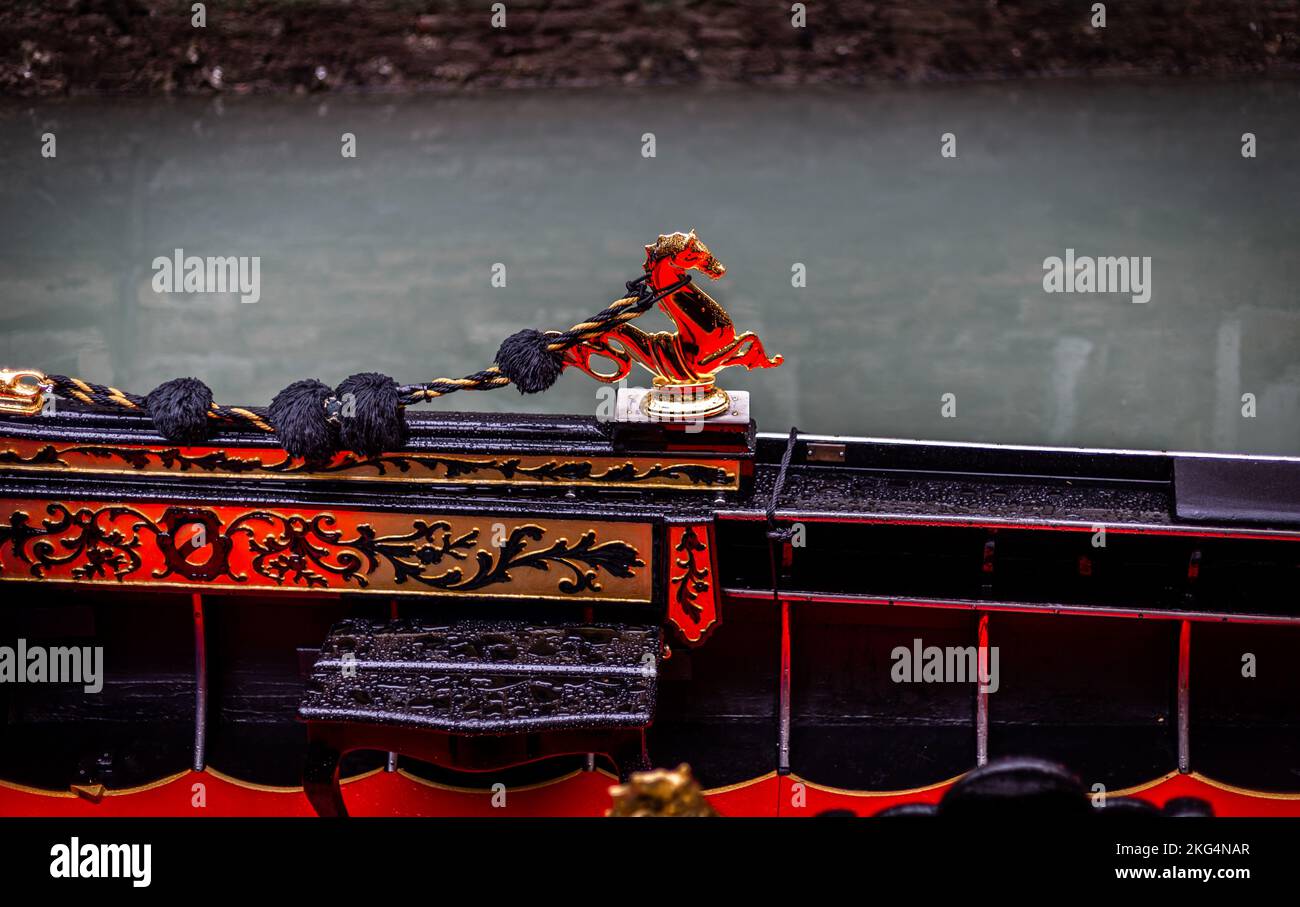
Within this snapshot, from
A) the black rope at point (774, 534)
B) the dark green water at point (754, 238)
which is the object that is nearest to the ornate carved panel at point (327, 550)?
the black rope at point (774, 534)

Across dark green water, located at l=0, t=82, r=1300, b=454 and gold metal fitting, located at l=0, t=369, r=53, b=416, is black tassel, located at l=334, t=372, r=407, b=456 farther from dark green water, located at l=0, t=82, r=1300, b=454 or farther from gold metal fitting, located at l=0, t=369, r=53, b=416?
dark green water, located at l=0, t=82, r=1300, b=454

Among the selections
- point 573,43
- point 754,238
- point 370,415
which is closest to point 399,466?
point 370,415

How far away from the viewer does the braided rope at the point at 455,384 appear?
324 centimetres

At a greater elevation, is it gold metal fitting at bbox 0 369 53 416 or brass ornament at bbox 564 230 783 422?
brass ornament at bbox 564 230 783 422

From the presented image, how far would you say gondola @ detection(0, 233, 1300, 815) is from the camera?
3207 millimetres

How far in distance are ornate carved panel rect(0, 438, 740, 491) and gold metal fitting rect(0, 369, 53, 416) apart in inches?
2.2

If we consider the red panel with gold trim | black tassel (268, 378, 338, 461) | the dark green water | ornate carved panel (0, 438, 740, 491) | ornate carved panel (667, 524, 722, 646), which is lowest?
the red panel with gold trim

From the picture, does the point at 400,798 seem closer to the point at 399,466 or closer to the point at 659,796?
the point at 399,466

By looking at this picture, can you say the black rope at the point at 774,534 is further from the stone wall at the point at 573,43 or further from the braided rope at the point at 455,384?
the stone wall at the point at 573,43

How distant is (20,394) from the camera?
3334 millimetres

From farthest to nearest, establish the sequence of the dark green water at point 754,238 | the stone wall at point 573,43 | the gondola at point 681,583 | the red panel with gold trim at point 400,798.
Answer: the stone wall at point 573,43, the dark green water at point 754,238, the red panel with gold trim at point 400,798, the gondola at point 681,583

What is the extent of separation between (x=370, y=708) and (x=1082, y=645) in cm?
127

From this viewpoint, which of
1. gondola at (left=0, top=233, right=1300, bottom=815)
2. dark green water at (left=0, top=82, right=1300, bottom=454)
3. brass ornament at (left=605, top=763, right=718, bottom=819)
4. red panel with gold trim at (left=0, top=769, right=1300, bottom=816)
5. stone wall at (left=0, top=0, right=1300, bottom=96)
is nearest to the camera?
brass ornament at (left=605, top=763, right=718, bottom=819)

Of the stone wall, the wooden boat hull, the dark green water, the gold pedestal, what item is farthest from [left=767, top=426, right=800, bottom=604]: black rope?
the stone wall
